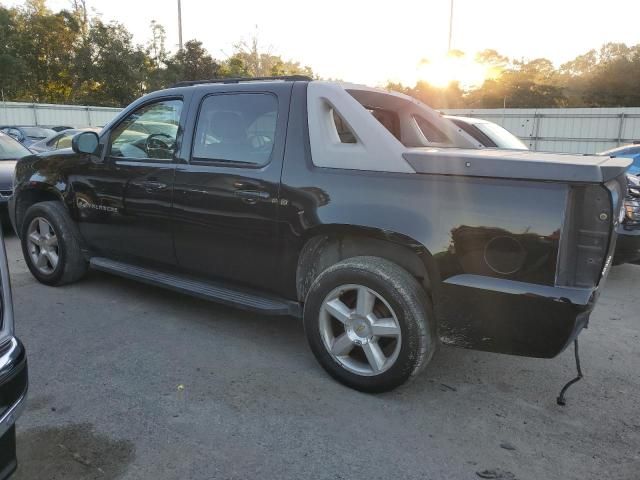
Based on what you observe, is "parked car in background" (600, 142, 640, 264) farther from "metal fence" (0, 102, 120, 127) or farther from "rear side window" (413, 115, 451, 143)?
"metal fence" (0, 102, 120, 127)

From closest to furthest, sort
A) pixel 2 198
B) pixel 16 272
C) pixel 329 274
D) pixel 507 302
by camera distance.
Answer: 1. pixel 507 302
2. pixel 329 274
3. pixel 16 272
4. pixel 2 198

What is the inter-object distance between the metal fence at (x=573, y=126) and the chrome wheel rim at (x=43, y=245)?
1787 centimetres

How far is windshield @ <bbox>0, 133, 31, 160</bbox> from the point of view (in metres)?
8.27

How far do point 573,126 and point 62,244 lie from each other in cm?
2047

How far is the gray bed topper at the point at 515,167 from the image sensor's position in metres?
2.47

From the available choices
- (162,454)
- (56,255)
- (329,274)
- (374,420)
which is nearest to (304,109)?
(329,274)

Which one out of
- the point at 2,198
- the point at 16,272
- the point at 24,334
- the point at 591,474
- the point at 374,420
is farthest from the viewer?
the point at 2,198

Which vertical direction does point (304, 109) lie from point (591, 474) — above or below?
above

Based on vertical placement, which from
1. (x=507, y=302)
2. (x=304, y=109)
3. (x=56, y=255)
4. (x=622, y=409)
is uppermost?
(x=304, y=109)

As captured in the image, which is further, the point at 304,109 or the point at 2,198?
the point at 2,198

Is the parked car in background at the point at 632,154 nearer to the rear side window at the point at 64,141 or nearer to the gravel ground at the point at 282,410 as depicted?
the gravel ground at the point at 282,410

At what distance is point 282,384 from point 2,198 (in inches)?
235

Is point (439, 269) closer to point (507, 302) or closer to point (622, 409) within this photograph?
point (507, 302)

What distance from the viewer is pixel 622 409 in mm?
3072
